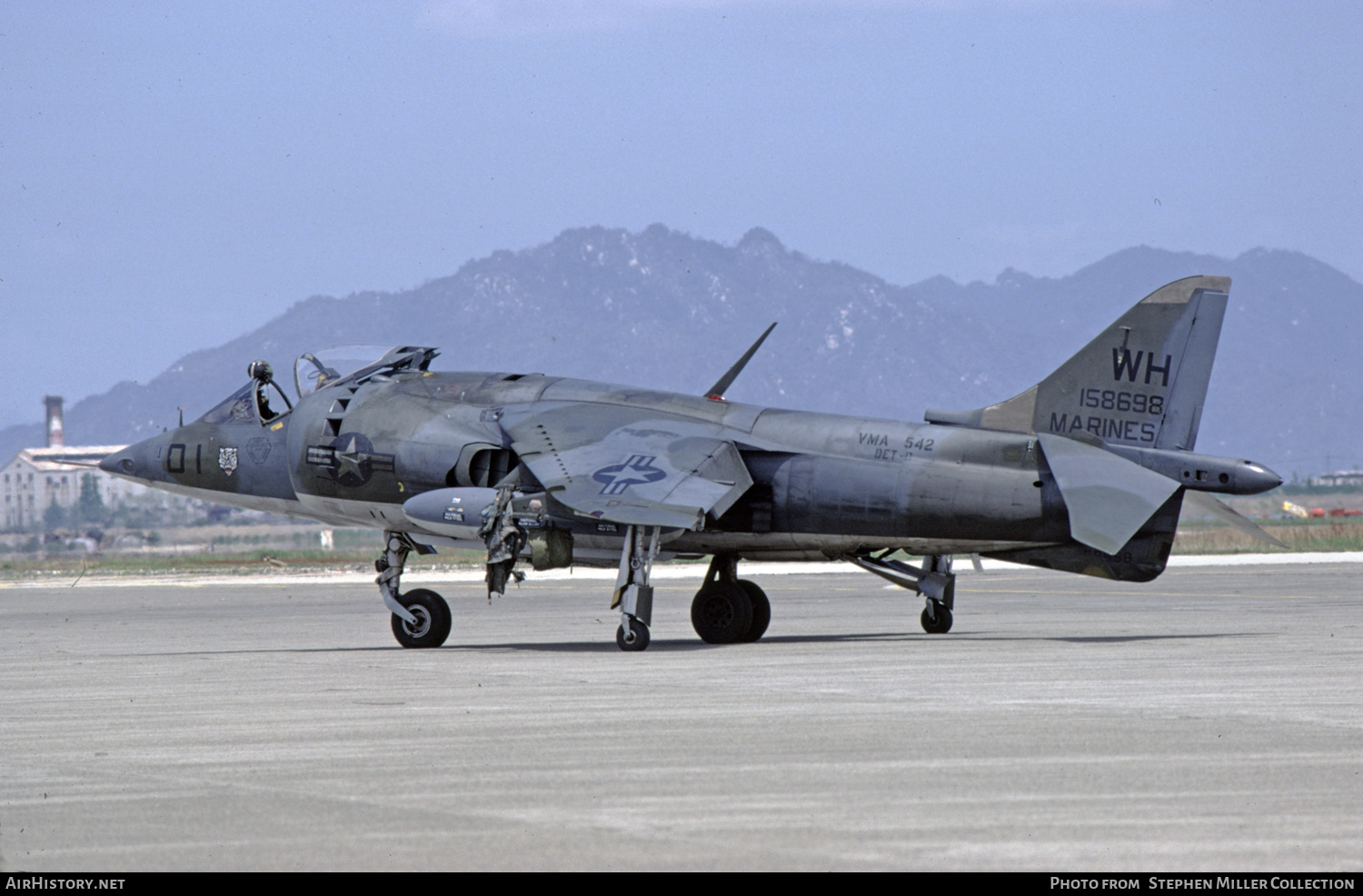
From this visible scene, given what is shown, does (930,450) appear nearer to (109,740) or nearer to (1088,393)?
(1088,393)

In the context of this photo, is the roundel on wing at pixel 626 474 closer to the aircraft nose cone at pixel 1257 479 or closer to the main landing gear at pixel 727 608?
the main landing gear at pixel 727 608

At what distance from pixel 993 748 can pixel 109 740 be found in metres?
6.10

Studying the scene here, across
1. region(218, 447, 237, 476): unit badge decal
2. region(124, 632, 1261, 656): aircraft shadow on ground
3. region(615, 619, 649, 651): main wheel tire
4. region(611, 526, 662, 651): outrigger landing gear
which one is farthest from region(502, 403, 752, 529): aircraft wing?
region(218, 447, 237, 476): unit badge decal

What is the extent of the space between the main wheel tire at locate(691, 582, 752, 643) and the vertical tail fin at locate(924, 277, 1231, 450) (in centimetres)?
413

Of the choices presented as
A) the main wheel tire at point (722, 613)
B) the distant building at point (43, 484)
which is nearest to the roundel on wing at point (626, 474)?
the main wheel tire at point (722, 613)

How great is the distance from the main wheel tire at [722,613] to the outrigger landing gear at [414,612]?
3.21 m

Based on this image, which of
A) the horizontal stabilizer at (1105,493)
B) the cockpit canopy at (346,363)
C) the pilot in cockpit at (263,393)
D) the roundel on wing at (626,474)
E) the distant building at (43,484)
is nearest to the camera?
the horizontal stabilizer at (1105,493)

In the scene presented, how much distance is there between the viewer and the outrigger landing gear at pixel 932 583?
20844mm

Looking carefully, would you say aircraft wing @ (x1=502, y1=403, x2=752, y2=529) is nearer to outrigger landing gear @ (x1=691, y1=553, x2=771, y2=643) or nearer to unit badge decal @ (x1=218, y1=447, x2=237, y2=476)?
outrigger landing gear @ (x1=691, y1=553, x2=771, y2=643)

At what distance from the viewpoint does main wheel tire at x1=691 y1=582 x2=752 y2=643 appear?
67.0ft

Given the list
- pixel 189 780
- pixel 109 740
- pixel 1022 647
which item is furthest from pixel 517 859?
pixel 1022 647

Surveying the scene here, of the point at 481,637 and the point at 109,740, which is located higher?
the point at 109,740

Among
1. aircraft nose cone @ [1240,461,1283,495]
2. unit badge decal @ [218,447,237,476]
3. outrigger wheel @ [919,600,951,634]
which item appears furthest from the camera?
unit badge decal @ [218,447,237,476]

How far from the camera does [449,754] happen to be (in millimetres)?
10289
